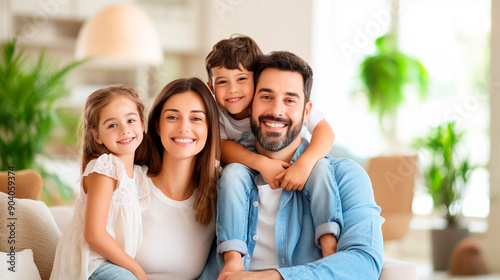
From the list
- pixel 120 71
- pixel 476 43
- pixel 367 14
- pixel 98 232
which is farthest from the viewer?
pixel 120 71

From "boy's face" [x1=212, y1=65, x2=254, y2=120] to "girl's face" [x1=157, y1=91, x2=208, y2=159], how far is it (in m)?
0.13

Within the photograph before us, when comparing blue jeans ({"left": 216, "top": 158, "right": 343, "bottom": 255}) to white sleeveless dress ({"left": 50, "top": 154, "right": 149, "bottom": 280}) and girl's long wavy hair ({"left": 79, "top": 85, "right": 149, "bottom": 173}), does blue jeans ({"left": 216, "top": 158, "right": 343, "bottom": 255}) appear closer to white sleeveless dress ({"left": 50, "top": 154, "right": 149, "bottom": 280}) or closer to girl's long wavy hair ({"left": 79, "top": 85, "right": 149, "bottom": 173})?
white sleeveless dress ({"left": 50, "top": 154, "right": 149, "bottom": 280})

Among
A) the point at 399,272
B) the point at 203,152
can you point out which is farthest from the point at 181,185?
the point at 399,272

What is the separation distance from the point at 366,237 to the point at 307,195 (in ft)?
0.76

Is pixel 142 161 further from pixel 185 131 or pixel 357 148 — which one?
pixel 357 148

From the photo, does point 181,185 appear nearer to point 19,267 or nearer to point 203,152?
point 203,152

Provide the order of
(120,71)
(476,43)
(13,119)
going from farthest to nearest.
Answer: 1. (120,71)
2. (476,43)
3. (13,119)

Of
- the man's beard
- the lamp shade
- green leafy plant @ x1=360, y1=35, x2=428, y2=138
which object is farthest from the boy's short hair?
green leafy plant @ x1=360, y1=35, x2=428, y2=138

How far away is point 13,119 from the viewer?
371cm

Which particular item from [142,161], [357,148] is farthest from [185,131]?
[357,148]

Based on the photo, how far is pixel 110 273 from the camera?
1.57 meters

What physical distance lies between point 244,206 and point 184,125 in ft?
1.01

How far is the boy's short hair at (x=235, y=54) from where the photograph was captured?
1.88m

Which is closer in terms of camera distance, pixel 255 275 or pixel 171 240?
pixel 255 275
